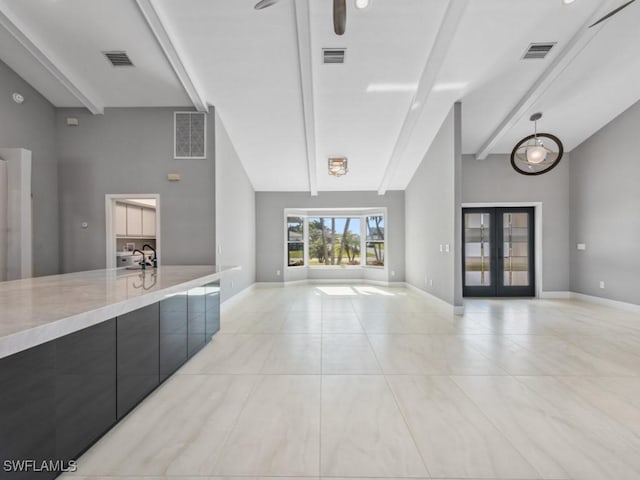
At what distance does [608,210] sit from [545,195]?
1.13m

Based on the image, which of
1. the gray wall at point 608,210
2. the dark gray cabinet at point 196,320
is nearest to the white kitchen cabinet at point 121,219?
the dark gray cabinet at point 196,320

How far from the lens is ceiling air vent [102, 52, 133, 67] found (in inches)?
149

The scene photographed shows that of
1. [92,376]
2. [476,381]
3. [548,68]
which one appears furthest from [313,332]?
[548,68]

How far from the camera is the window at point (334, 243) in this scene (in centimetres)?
895

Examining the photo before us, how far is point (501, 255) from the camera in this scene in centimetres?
649

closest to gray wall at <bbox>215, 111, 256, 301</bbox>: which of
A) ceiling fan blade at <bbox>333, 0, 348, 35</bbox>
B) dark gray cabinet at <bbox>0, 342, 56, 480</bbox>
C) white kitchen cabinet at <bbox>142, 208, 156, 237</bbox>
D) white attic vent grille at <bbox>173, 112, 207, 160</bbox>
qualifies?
white attic vent grille at <bbox>173, 112, 207, 160</bbox>

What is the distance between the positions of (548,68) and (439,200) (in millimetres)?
2355

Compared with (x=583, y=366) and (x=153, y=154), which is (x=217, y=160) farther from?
(x=583, y=366)

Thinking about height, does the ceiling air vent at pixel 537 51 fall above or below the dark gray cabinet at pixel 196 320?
above

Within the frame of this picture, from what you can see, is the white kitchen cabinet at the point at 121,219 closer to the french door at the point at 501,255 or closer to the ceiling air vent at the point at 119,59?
the ceiling air vent at the point at 119,59

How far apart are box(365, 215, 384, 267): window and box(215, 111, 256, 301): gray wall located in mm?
3425

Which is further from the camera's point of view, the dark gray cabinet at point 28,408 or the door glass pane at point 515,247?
the door glass pane at point 515,247

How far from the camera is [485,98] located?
4.64 metres

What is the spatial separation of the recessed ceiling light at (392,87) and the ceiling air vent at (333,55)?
70cm
